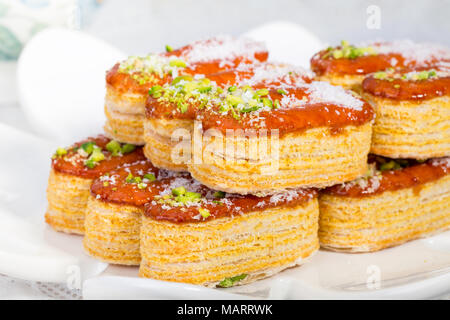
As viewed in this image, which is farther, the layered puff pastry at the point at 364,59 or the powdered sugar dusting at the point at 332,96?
the layered puff pastry at the point at 364,59

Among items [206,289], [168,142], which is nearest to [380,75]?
[168,142]

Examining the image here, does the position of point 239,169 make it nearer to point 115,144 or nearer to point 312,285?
point 312,285

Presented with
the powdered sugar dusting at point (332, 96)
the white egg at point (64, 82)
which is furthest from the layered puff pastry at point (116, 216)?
the white egg at point (64, 82)

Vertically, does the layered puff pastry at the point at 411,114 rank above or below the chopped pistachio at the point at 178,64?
below

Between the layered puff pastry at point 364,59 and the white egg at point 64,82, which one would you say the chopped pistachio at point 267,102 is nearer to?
the layered puff pastry at point 364,59

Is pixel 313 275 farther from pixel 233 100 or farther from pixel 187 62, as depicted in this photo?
pixel 187 62

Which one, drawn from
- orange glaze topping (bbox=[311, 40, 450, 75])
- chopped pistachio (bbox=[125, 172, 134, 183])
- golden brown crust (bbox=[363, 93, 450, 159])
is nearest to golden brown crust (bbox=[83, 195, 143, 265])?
chopped pistachio (bbox=[125, 172, 134, 183])
